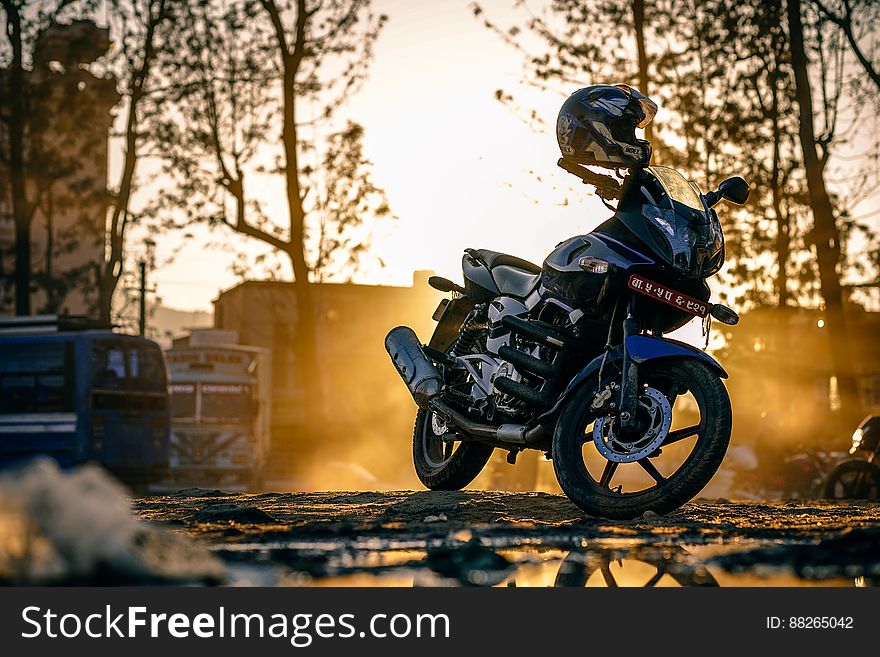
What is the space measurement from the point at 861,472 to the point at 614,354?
27.8ft

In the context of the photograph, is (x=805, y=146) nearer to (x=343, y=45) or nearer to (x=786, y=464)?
(x=786, y=464)

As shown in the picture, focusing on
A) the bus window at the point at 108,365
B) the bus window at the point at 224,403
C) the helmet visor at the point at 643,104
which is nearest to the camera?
the helmet visor at the point at 643,104


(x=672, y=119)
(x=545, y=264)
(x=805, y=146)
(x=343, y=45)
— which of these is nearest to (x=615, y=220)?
(x=545, y=264)

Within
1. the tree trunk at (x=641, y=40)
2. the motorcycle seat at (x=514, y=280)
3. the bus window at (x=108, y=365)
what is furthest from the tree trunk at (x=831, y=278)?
the bus window at (x=108, y=365)

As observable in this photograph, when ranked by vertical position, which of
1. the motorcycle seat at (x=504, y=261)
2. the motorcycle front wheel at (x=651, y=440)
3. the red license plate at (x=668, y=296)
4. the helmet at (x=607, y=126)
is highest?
the helmet at (x=607, y=126)

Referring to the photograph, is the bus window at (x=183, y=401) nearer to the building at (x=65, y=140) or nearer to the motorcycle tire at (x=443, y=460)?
the building at (x=65, y=140)

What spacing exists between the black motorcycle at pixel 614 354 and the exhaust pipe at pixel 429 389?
0.7 inches

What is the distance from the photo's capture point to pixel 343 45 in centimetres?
2784

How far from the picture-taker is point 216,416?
3362 centimetres

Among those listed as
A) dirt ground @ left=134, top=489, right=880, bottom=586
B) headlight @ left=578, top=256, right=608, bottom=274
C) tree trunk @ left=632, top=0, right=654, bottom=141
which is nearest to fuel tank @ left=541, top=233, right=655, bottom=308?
headlight @ left=578, top=256, right=608, bottom=274

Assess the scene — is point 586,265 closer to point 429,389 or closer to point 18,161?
point 429,389

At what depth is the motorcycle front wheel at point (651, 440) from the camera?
Result: 18.2 feet
